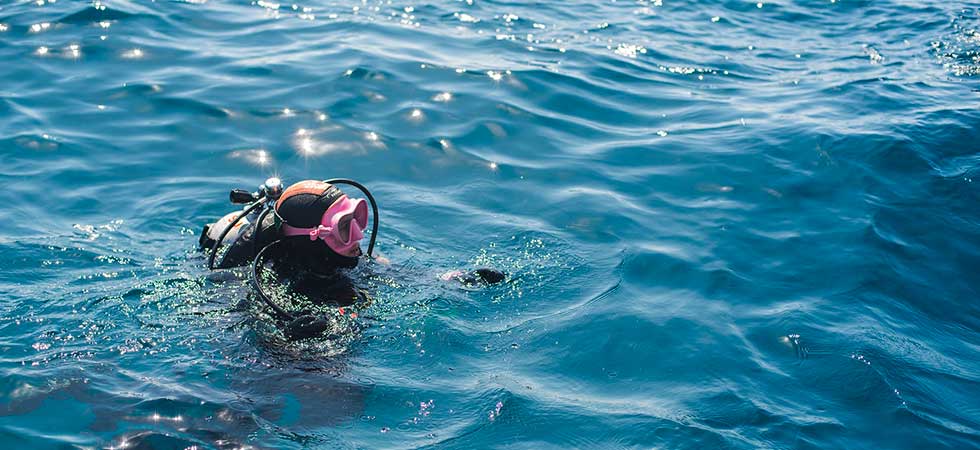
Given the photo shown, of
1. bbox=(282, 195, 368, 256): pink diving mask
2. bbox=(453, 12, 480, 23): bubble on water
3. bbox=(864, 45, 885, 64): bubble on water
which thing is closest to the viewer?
bbox=(282, 195, 368, 256): pink diving mask

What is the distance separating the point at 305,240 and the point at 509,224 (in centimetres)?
220

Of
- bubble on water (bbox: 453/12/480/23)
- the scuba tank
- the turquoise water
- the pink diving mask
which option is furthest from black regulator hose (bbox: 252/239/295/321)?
bubble on water (bbox: 453/12/480/23)

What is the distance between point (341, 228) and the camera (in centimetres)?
538

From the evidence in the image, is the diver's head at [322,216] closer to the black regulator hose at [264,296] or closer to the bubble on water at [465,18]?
the black regulator hose at [264,296]

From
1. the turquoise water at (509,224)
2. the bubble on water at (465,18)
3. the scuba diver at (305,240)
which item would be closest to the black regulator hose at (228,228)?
the scuba diver at (305,240)

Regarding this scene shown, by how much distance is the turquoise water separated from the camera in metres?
4.76

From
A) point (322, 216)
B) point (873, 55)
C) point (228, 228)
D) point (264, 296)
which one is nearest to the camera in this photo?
point (264, 296)

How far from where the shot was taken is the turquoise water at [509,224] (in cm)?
476

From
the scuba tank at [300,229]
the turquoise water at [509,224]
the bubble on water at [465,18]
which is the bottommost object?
the turquoise water at [509,224]

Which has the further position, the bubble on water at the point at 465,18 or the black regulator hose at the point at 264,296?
the bubble on water at the point at 465,18

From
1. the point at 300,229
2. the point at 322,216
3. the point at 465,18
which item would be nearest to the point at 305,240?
the point at 300,229

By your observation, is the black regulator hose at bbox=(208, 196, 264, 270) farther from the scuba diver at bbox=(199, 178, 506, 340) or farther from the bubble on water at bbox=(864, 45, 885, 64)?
the bubble on water at bbox=(864, 45, 885, 64)

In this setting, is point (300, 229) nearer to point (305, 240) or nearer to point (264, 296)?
point (305, 240)

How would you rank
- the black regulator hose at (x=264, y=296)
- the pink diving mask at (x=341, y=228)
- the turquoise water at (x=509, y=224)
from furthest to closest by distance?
1. the pink diving mask at (x=341, y=228)
2. the black regulator hose at (x=264, y=296)
3. the turquoise water at (x=509, y=224)
